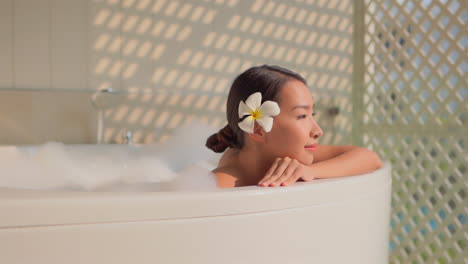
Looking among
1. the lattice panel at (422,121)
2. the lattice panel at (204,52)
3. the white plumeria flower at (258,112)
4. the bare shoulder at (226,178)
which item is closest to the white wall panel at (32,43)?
the lattice panel at (204,52)

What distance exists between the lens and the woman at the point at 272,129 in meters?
1.10

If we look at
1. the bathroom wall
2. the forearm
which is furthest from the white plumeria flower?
the bathroom wall

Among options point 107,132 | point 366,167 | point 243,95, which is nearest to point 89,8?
point 107,132

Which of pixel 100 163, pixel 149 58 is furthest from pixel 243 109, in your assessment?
pixel 149 58

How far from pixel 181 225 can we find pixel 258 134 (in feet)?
1.32

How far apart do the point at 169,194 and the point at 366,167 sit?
706 mm

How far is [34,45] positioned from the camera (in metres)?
2.39

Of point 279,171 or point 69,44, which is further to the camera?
point 69,44

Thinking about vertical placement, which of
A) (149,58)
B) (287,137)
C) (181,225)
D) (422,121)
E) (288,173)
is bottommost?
(181,225)

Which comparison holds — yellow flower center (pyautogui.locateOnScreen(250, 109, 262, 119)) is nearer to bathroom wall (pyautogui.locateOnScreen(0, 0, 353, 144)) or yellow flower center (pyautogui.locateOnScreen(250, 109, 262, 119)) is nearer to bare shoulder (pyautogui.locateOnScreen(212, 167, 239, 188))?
bare shoulder (pyautogui.locateOnScreen(212, 167, 239, 188))

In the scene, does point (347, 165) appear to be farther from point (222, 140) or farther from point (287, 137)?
point (222, 140)

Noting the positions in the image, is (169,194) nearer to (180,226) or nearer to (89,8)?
(180,226)

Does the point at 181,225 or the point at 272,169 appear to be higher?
the point at 272,169

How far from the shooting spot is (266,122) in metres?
1.09
